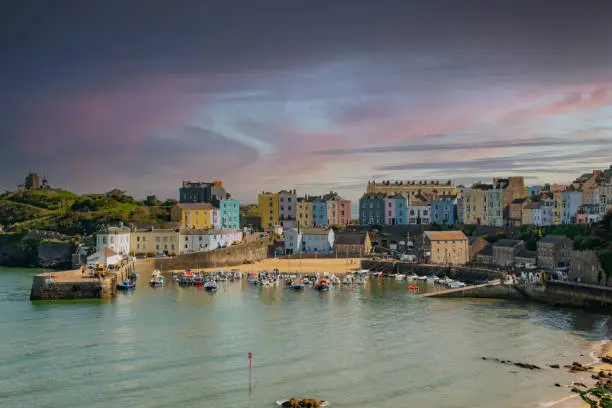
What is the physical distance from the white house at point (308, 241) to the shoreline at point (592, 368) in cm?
3827

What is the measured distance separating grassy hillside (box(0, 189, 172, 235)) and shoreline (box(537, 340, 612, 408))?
44.6 m

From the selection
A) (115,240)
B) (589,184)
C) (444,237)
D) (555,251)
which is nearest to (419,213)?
(589,184)

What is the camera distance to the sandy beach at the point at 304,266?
5350 cm

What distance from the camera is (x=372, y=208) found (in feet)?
249

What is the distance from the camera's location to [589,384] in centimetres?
2016

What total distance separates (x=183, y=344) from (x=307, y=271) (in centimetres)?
2723

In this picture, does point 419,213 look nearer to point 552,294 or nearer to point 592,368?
point 552,294

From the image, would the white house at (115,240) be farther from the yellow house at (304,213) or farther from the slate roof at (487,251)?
the slate roof at (487,251)

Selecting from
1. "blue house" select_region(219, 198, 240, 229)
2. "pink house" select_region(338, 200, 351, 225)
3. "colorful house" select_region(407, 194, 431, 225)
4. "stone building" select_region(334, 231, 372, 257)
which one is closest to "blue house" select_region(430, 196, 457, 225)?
"colorful house" select_region(407, 194, 431, 225)

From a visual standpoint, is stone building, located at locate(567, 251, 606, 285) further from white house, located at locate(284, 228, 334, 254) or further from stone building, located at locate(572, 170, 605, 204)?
white house, located at locate(284, 228, 334, 254)

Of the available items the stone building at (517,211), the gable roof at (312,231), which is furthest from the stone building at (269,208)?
the stone building at (517,211)

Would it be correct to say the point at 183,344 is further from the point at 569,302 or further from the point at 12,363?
the point at 569,302

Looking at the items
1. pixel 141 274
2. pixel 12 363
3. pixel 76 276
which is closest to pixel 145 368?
pixel 12 363

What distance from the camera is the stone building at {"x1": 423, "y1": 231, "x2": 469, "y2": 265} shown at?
2064 inches
